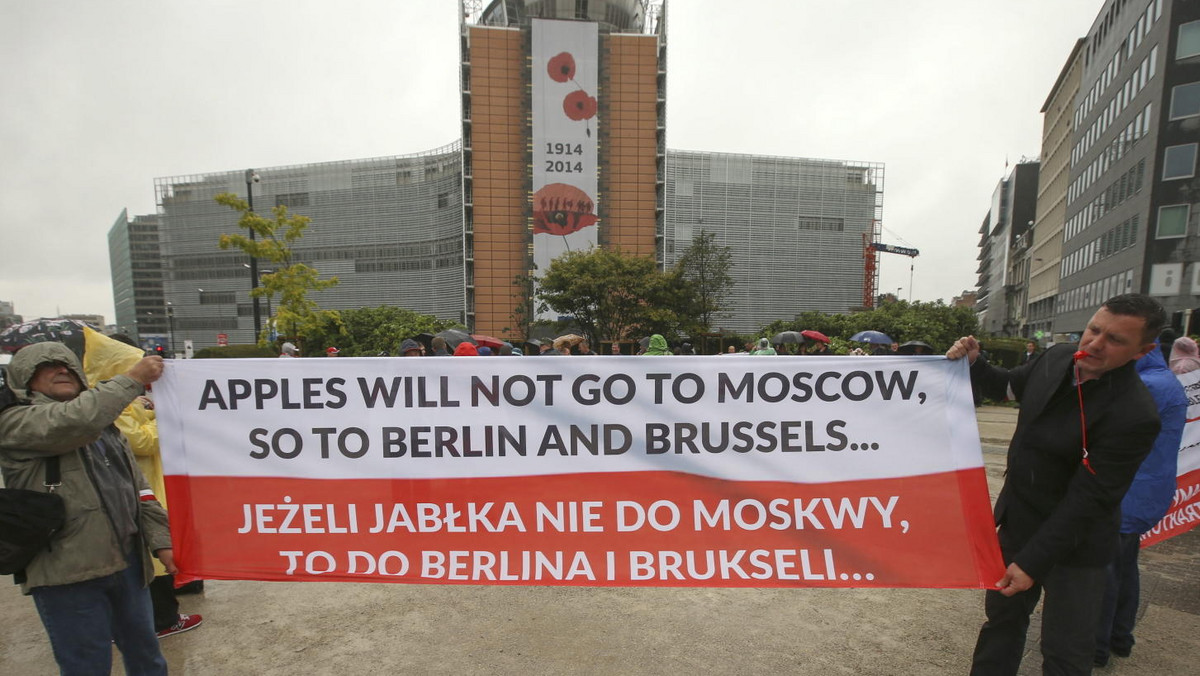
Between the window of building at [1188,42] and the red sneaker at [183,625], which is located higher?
the window of building at [1188,42]

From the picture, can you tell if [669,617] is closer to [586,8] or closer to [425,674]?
[425,674]

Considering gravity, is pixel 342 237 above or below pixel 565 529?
above

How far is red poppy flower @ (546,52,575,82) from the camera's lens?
5066 cm

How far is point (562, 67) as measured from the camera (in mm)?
50750

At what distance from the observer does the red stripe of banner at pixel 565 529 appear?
8.16 ft

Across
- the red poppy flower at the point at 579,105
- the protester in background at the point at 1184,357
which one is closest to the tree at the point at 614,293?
the red poppy flower at the point at 579,105

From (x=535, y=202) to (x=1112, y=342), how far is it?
5112cm

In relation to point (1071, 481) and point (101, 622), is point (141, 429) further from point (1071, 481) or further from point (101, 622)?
point (1071, 481)

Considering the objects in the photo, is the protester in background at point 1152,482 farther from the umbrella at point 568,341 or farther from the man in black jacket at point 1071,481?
the umbrella at point 568,341

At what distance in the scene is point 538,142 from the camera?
50656mm

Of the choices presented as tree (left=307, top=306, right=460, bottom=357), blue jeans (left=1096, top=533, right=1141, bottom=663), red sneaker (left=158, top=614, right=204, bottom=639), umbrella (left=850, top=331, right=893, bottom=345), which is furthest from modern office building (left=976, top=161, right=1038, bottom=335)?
red sneaker (left=158, top=614, right=204, bottom=639)

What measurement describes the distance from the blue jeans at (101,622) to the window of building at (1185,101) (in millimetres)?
47755

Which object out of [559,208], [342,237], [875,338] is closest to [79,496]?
[875,338]

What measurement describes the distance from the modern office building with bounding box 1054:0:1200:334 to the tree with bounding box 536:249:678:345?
29275 mm
